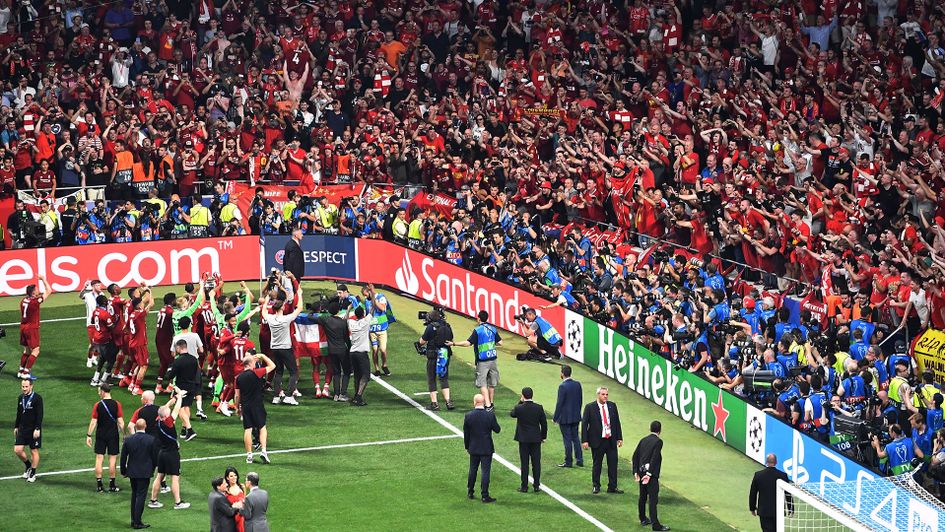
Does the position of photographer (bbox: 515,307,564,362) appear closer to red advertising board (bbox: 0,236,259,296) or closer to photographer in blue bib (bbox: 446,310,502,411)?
photographer in blue bib (bbox: 446,310,502,411)

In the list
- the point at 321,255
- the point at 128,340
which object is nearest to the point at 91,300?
the point at 128,340

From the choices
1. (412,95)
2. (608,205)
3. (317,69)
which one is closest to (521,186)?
(608,205)

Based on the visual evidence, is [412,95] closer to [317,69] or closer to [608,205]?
[317,69]

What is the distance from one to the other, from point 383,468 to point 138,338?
18.4 feet

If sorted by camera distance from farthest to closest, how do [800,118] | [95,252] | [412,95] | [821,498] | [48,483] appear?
[412,95] → [95,252] → [800,118] → [48,483] → [821,498]

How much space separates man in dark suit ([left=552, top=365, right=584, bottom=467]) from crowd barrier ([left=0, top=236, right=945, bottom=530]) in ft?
8.59

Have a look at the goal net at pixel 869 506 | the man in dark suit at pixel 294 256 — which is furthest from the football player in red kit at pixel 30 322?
the goal net at pixel 869 506

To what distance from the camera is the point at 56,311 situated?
3228cm

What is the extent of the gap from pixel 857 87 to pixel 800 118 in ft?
4.56

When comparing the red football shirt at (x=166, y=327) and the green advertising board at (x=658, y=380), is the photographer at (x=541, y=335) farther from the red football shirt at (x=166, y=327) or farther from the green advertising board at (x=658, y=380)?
the red football shirt at (x=166, y=327)

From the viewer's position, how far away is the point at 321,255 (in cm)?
3462

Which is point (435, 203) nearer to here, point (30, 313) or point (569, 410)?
point (30, 313)

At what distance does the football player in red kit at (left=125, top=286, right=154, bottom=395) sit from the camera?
85.5ft

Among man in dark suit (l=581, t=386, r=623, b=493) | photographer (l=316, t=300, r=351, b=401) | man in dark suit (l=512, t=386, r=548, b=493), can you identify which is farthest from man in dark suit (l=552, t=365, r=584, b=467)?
photographer (l=316, t=300, r=351, b=401)
